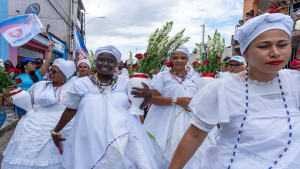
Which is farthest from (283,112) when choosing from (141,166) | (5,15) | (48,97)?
(5,15)

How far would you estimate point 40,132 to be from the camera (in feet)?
11.2

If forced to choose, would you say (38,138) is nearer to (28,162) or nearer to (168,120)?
(28,162)

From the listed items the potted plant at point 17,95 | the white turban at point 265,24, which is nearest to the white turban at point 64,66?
the potted plant at point 17,95

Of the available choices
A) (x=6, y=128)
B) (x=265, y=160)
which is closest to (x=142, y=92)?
(x=265, y=160)

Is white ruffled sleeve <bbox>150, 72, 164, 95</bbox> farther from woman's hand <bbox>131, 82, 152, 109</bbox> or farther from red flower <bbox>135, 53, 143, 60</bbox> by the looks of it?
woman's hand <bbox>131, 82, 152, 109</bbox>

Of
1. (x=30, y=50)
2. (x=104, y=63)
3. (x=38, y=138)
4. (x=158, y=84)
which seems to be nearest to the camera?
(x=104, y=63)

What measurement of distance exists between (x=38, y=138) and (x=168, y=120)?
1.74 m

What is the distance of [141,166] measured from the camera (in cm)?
250

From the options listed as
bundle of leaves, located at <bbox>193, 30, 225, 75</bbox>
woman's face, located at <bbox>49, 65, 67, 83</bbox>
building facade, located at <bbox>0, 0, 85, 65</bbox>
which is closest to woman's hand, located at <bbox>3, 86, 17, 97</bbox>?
woman's face, located at <bbox>49, 65, 67, 83</bbox>

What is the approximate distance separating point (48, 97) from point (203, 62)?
2278mm

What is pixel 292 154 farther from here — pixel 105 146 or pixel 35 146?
pixel 35 146

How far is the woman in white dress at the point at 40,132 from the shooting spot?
10.8ft

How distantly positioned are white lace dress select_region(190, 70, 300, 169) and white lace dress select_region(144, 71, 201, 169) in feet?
6.14

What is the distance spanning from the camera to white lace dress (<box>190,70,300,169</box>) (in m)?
1.47
